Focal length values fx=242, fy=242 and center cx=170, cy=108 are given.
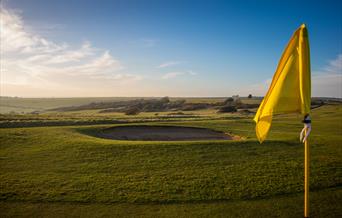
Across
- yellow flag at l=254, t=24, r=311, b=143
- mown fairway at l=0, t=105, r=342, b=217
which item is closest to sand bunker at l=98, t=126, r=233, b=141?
mown fairway at l=0, t=105, r=342, b=217

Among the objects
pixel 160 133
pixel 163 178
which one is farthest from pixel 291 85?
pixel 160 133

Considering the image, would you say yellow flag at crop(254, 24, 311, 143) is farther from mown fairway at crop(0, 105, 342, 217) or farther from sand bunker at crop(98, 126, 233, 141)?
sand bunker at crop(98, 126, 233, 141)

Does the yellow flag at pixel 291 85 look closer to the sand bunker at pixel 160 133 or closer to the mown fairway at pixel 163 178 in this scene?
the mown fairway at pixel 163 178

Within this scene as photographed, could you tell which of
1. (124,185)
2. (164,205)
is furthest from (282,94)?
(124,185)

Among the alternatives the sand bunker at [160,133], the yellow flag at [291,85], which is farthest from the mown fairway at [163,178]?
the sand bunker at [160,133]

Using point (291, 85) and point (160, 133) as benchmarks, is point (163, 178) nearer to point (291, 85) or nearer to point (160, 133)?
point (291, 85)

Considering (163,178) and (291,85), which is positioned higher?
(291,85)

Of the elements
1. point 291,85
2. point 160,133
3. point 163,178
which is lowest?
point 163,178
